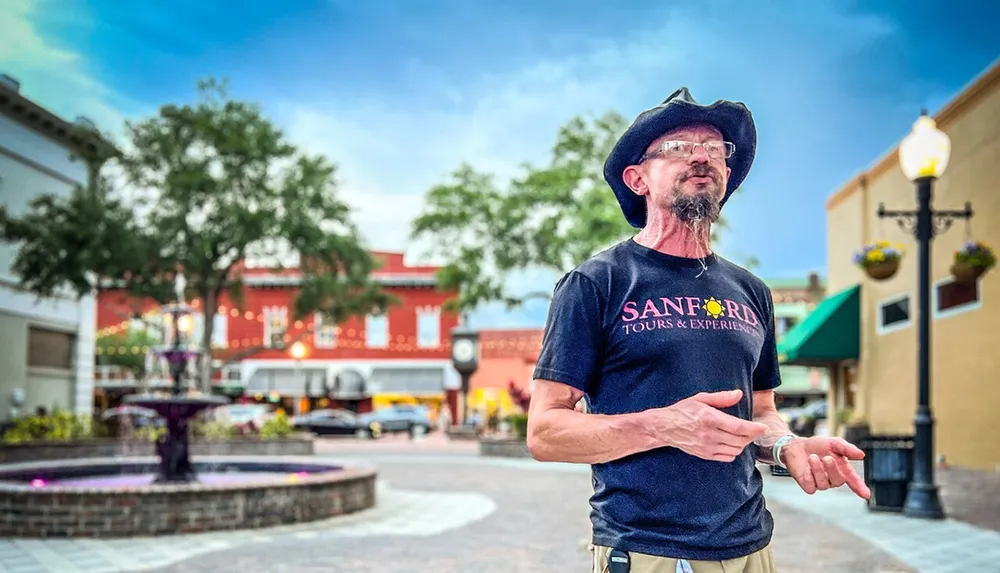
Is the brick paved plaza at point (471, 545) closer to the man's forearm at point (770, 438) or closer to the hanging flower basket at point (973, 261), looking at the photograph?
the hanging flower basket at point (973, 261)

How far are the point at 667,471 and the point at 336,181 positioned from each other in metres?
29.9

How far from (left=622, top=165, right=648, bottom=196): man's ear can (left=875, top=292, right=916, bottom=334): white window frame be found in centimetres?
1960

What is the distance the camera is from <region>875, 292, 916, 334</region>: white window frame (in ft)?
68.1

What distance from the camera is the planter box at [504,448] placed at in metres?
26.4

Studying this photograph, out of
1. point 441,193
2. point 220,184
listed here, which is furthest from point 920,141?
point 441,193

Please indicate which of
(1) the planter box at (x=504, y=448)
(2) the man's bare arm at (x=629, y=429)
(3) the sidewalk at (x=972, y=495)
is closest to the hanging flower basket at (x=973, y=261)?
(3) the sidewalk at (x=972, y=495)

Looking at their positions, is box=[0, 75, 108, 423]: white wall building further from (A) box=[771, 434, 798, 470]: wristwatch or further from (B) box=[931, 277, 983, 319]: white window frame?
(A) box=[771, 434, 798, 470]: wristwatch

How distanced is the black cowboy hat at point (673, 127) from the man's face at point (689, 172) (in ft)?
0.10

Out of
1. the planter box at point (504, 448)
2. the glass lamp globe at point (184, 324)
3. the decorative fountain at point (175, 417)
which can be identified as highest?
the glass lamp globe at point (184, 324)

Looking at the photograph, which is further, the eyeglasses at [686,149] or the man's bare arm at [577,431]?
the eyeglasses at [686,149]

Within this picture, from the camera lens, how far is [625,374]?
8.11ft

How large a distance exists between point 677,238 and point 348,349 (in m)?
50.6

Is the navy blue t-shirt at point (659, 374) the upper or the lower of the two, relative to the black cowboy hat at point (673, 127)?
lower

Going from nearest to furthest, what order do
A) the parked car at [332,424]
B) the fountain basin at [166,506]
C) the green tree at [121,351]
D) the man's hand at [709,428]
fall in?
the man's hand at [709,428] < the fountain basin at [166,506] < the parked car at [332,424] < the green tree at [121,351]
